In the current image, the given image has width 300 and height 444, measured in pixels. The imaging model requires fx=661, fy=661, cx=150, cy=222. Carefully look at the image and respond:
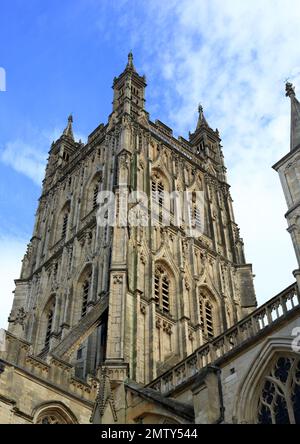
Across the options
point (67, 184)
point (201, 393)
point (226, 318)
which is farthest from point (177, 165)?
point (201, 393)

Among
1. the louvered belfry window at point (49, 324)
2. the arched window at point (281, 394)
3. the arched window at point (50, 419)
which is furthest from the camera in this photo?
the louvered belfry window at point (49, 324)

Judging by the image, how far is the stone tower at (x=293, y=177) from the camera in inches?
624

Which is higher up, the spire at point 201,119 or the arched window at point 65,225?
the spire at point 201,119

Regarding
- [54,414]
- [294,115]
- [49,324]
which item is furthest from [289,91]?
[49,324]

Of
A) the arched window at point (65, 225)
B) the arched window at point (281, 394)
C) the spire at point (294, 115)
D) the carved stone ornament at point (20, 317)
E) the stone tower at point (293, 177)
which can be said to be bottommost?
the arched window at point (281, 394)

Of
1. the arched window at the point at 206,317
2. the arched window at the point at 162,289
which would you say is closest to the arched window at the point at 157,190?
the arched window at the point at 162,289

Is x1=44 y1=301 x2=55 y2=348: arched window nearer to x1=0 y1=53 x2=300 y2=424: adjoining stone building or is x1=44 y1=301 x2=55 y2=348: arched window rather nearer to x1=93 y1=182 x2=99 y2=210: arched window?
x1=0 y1=53 x2=300 y2=424: adjoining stone building

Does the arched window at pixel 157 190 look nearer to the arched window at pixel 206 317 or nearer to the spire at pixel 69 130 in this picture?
the arched window at pixel 206 317

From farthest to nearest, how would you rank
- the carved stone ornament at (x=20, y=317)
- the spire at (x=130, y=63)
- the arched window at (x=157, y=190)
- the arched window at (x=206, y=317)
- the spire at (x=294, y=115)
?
1. the spire at (x=130, y=63)
2. the arched window at (x=157, y=190)
3. the carved stone ornament at (x=20, y=317)
4. the arched window at (x=206, y=317)
5. the spire at (x=294, y=115)
